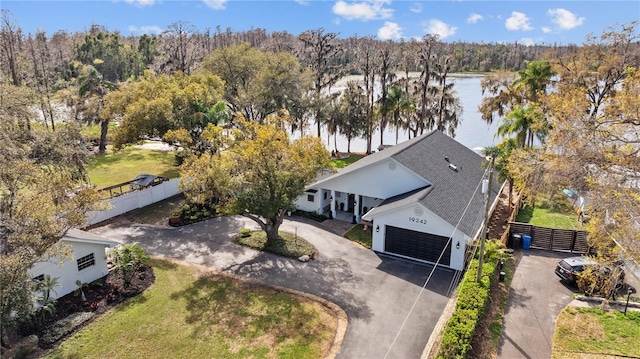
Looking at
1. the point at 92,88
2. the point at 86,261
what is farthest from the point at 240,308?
the point at 92,88

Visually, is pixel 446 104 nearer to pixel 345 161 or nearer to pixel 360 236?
pixel 345 161

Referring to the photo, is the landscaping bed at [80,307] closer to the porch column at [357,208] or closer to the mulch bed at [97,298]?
the mulch bed at [97,298]

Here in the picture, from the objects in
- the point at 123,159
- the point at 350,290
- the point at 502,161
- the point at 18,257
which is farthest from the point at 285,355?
the point at 123,159

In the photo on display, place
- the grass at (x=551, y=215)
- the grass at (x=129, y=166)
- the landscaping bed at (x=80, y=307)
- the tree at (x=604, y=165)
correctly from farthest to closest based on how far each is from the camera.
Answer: the grass at (x=129, y=166) → the grass at (x=551, y=215) → the landscaping bed at (x=80, y=307) → the tree at (x=604, y=165)

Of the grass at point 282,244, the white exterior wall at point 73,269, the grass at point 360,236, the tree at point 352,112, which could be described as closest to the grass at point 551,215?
the grass at point 360,236

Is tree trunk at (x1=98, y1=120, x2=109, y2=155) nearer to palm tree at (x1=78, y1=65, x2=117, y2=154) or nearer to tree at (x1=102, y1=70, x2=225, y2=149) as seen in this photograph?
palm tree at (x1=78, y1=65, x2=117, y2=154)

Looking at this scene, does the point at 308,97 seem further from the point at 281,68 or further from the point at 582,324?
the point at 582,324
